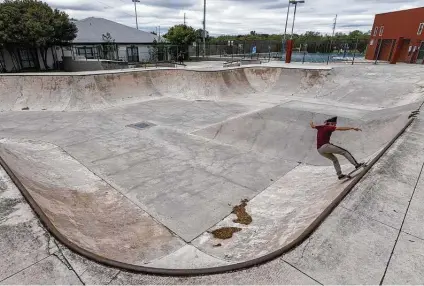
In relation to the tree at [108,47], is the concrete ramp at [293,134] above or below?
below

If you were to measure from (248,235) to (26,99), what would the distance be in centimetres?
1676

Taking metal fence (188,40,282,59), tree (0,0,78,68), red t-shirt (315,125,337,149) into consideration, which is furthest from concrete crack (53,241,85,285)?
metal fence (188,40,282,59)

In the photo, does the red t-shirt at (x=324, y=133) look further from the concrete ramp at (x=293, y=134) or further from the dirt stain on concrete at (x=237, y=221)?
the concrete ramp at (x=293, y=134)

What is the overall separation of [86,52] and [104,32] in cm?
562

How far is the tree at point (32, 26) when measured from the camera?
819 inches

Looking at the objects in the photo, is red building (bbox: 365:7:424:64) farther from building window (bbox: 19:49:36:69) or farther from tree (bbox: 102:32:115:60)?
building window (bbox: 19:49:36:69)

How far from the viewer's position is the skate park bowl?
435 cm

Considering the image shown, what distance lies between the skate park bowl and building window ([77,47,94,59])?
15.7 meters

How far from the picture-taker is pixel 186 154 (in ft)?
29.3

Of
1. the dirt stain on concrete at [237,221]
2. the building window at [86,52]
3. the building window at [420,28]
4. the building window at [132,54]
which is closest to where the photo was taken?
the dirt stain on concrete at [237,221]

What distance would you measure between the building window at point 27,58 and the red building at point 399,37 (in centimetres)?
3451

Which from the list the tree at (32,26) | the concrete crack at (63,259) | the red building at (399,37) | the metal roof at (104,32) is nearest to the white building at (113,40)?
the metal roof at (104,32)

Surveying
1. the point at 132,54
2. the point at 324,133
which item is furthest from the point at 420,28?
the point at 132,54

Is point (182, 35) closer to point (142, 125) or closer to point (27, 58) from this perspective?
point (27, 58)
